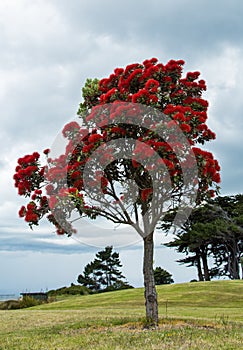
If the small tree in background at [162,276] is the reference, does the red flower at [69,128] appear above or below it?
above

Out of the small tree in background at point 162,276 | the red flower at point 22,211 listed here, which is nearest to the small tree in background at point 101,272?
the small tree in background at point 162,276

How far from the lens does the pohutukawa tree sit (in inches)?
427

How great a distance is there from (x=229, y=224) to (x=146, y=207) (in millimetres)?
35292

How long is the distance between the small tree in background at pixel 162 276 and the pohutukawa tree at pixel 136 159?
42.7 meters

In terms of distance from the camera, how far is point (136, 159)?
10.7 m

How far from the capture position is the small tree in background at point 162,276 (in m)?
53.8

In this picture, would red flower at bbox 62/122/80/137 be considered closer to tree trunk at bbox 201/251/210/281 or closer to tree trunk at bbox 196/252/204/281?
tree trunk at bbox 201/251/210/281

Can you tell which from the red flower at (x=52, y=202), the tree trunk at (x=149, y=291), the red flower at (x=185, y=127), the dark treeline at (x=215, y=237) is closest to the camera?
the red flower at (x=185, y=127)

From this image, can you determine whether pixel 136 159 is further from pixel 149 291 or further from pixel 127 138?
pixel 149 291

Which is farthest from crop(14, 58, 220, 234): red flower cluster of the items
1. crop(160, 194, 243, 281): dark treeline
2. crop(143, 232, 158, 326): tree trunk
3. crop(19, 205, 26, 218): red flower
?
crop(160, 194, 243, 281): dark treeline

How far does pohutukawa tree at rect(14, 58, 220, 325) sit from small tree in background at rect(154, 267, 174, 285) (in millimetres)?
42737

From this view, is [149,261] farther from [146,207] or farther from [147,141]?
[147,141]

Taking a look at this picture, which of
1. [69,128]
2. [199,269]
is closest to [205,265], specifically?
[199,269]

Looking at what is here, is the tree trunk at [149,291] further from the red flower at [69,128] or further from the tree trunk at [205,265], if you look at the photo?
the tree trunk at [205,265]
